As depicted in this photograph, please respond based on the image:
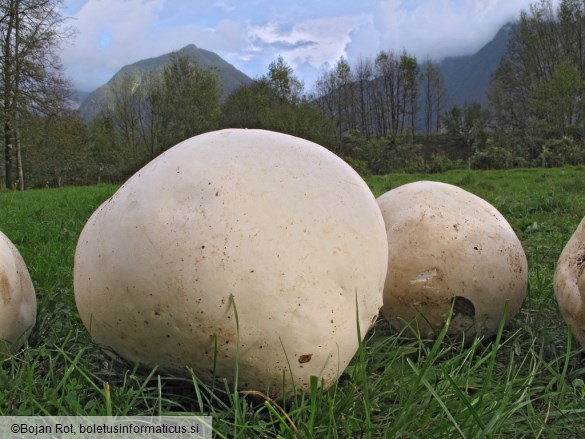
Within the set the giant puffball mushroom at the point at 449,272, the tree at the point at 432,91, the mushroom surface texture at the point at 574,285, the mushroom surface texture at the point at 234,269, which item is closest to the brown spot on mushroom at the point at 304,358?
the mushroom surface texture at the point at 234,269

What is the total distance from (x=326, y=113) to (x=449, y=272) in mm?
43353

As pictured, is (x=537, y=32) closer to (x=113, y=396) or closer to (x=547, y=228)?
(x=547, y=228)

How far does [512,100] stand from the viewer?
133ft

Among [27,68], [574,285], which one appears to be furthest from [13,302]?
[27,68]

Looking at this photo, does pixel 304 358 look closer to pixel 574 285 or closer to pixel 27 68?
pixel 574 285

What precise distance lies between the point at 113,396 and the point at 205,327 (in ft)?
1.28

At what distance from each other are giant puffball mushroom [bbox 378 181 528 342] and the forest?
19.6 meters

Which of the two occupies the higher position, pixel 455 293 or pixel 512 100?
pixel 512 100

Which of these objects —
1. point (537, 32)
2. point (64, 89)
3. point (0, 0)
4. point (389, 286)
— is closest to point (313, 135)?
point (64, 89)

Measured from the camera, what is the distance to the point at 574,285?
203 centimetres

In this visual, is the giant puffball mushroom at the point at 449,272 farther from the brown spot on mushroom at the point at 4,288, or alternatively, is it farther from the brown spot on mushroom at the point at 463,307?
the brown spot on mushroom at the point at 4,288

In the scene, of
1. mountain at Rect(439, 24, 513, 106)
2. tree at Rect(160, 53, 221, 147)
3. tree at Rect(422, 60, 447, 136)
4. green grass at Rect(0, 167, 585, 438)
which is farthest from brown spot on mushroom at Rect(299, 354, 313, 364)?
mountain at Rect(439, 24, 513, 106)

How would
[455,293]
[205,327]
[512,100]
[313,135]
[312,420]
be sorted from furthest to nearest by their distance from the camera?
[512,100] → [313,135] → [455,293] → [205,327] → [312,420]

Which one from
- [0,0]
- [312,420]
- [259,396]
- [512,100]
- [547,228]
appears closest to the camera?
[312,420]
